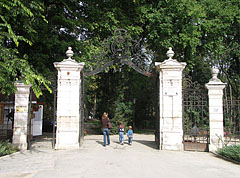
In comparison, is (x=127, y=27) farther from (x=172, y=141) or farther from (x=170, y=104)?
(x=172, y=141)

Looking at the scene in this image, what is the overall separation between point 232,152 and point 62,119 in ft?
21.5

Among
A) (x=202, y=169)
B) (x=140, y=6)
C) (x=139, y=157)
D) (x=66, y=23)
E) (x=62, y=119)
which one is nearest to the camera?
(x=202, y=169)

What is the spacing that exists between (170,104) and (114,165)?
3937 millimetres

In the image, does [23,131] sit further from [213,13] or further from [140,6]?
[213,13]

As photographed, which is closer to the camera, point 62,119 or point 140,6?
point 62,119

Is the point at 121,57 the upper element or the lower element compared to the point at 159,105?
upper

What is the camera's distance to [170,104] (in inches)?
372

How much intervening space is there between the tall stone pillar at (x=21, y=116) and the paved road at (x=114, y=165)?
3.29 ft

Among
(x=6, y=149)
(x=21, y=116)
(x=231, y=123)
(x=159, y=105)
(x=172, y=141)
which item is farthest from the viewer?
(x=231, y=123)

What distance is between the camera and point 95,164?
22.1 ft

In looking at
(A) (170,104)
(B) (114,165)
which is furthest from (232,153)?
(B) (114,165)

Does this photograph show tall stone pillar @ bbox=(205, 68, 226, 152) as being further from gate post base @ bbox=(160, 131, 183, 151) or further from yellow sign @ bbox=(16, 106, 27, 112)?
yellow sign @ bbox=(16, 106, 27, 112)

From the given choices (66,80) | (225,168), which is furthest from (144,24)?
(225,168)

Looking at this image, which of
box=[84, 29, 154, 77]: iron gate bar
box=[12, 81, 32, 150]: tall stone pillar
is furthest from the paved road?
box=[84, 29, 154, 77]: iron gate bar
